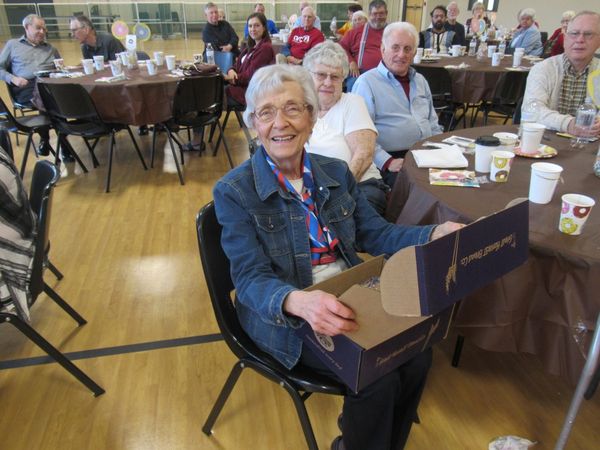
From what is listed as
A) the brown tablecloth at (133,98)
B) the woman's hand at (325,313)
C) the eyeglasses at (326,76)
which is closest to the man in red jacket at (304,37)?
the brown tablecloth at (133,98)

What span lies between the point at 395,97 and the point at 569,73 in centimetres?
96

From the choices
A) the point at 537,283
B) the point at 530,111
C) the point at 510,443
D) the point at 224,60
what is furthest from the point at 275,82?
the point at 224,60

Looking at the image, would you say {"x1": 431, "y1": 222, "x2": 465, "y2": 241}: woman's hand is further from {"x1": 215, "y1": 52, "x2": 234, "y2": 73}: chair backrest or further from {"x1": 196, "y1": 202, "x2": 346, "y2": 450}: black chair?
{"x1": 215, "y1": 52, "x2": 234, "y2": 73}: chair backrest

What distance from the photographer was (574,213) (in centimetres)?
119

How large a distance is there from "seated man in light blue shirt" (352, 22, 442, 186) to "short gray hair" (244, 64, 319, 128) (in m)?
1.07

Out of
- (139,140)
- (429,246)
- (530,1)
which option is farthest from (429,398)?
(530,1)

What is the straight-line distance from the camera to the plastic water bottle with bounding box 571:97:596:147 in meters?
1.92

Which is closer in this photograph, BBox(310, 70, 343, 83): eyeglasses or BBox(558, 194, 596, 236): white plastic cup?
BBox(558, 194, 596, 236): white plastic cup

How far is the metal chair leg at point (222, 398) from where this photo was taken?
A: 51.6 inches

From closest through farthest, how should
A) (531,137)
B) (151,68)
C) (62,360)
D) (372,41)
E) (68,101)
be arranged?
(62,360) < (531,137) < (68,101) < (151,68) < (372,41)

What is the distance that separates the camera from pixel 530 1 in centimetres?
1036

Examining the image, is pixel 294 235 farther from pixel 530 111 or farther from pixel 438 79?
pixel 438 79

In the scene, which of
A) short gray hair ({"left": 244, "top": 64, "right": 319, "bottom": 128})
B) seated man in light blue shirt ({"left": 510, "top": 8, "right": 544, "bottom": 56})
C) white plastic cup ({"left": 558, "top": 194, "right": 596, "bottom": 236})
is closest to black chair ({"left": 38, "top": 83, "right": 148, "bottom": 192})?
short gray hair ({"left": 244, "top": 64, "right": 319, "bottom": 128})

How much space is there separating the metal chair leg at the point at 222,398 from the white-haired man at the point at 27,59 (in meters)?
3.78
